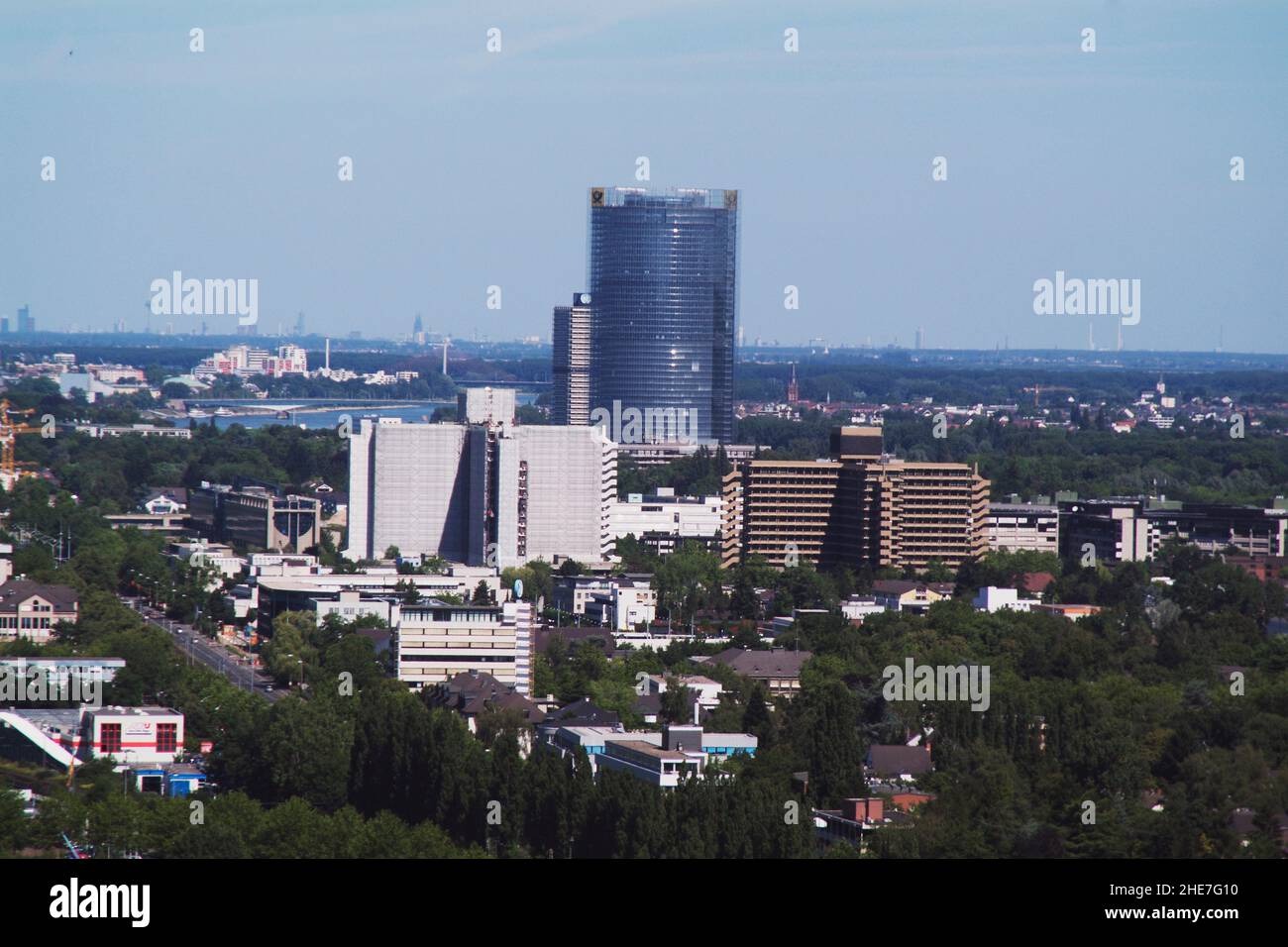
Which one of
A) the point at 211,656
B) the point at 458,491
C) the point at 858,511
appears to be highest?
the point at 458,491

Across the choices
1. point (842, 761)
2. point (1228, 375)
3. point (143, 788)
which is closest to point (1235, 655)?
point (842, 761)

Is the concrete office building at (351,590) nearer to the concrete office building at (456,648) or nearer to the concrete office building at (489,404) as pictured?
the concrete office building at (456,648)

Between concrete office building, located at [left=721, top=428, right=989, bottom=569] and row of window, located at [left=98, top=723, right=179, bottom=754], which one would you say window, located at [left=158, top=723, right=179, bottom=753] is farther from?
concrete office building, located at [left=721, top=428, right=989, bottom=569]

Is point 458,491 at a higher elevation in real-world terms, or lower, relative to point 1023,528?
higher

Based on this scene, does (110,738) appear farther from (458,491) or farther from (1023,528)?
(1023,528)
